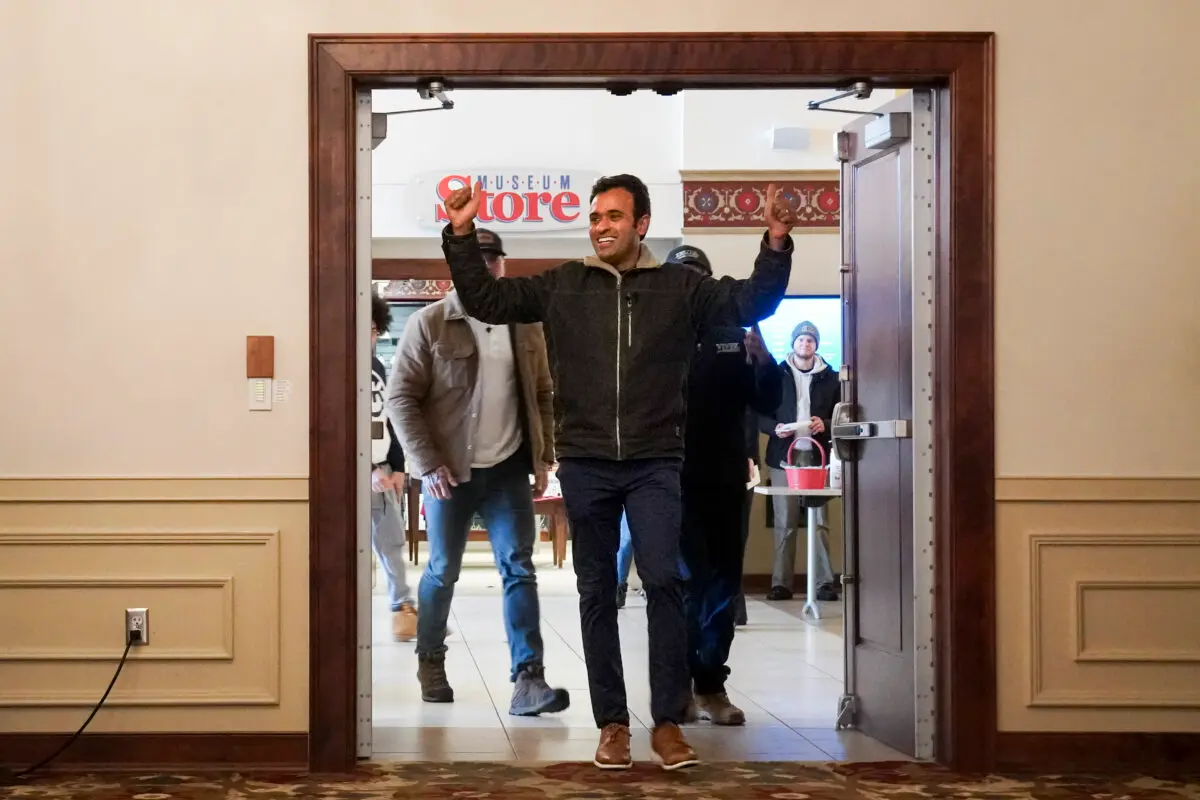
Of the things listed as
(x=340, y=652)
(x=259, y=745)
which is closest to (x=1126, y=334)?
(x=340, y=652)

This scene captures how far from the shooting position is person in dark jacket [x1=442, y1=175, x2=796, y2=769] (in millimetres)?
3578

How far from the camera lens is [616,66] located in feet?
12.0

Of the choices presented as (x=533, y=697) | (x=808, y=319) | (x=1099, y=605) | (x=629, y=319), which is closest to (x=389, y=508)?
(x=533, y=697)

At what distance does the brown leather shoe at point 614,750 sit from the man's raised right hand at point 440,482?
125cm

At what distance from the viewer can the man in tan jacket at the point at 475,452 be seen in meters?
4.62

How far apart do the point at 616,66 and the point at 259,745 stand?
1940 mm

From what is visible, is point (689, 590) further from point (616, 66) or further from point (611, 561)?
point (616, 66)

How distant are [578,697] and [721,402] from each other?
121 centimetres

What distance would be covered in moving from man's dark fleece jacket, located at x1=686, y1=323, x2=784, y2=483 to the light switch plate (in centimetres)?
136

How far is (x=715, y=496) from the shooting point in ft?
14.5

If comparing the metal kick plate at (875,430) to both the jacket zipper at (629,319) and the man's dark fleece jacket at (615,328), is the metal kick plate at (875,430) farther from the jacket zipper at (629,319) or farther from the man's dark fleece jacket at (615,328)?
the jacket zipper at (629,319)

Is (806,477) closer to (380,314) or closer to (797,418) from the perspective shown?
(797,418)

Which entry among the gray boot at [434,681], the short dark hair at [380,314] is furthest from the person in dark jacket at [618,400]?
the short dark hair at [380,314]

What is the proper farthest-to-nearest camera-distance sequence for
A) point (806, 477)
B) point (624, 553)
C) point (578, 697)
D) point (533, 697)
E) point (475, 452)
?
point (624, 553), point (806, 477), point (578, 697), point (475, 452), point (533, 697)
